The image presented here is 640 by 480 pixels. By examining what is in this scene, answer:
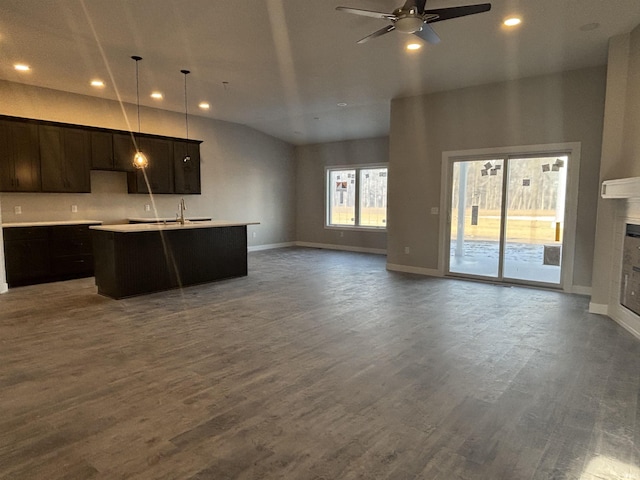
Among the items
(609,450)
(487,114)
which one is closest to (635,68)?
(487,114)

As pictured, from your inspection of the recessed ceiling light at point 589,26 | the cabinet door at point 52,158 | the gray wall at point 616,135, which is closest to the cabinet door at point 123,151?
the cabinet door at point 52,158

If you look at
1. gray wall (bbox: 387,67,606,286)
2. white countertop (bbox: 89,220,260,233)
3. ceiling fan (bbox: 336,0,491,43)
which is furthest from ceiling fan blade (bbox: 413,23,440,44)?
white countertop (bbox: 89,220,260,233)

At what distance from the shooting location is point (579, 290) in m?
5.55

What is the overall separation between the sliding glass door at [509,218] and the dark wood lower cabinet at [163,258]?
3760mm

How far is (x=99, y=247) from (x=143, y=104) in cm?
354

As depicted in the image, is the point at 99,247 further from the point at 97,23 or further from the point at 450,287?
the point at 450,287

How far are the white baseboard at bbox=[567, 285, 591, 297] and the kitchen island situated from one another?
5.03m

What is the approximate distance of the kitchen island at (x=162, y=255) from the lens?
503 centimetres

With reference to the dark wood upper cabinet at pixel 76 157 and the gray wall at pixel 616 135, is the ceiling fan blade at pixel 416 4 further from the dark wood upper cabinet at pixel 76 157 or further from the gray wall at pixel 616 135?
the dark wood upper cabinet at pixel 76 157

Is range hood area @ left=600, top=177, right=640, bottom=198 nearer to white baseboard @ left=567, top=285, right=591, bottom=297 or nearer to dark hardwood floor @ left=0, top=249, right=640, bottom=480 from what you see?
dark hardwood floor @ left=0, top=249, right=640, bottom=480

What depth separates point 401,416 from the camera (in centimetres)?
234

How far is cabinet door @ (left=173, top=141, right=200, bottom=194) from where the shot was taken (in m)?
7.93

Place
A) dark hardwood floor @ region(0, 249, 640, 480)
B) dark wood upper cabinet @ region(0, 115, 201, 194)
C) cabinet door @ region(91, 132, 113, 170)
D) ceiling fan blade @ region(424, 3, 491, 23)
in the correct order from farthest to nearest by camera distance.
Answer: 1. cabinet door @ region(91, 132, 113, 170)
2. dark wood upper cabinet @ region(0, 115, 201, 194)
3. ceiling fan blade @ region(424, 3, 491, 23)
4. dark hardwood floor @ region(0, 249, 640, 480)

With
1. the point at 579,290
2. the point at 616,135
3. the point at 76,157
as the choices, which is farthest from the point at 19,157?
the point at 579,290
